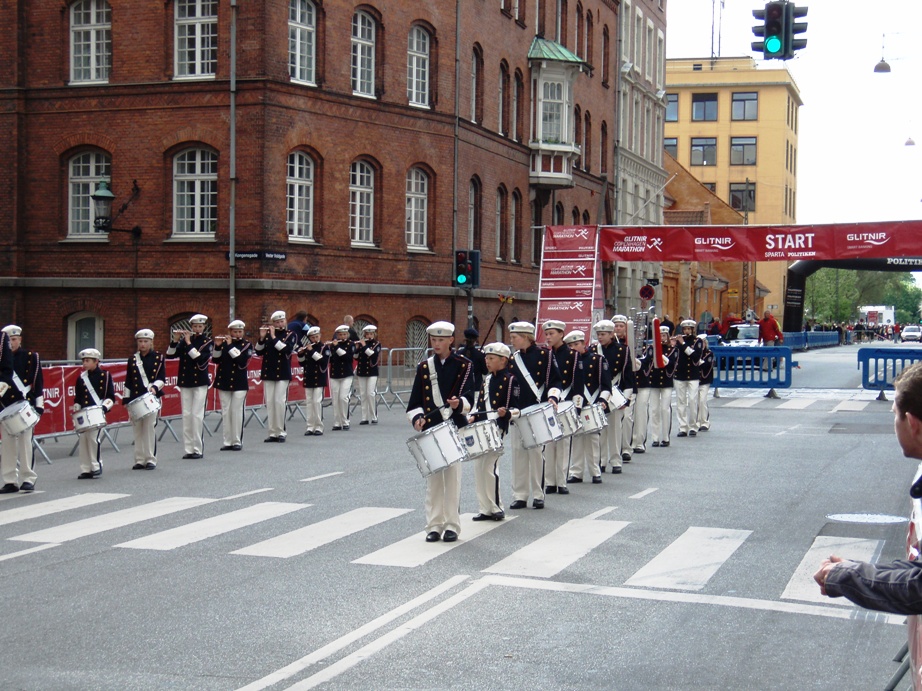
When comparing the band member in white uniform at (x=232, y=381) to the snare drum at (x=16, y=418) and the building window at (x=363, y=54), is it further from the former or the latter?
the building window at (x=363, y=54)

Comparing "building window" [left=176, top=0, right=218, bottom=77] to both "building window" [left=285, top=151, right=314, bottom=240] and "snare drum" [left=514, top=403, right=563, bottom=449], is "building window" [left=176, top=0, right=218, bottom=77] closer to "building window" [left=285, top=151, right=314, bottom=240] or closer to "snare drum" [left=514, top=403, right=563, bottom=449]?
"building window" [left=285, top=151, right=314, bottom=240]

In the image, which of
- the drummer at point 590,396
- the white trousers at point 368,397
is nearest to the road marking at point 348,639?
the drummer at point 590,396

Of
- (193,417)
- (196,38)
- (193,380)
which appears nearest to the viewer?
(193,417)

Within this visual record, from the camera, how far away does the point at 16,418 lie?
47.4ft

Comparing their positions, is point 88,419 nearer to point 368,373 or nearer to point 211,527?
point 211,527

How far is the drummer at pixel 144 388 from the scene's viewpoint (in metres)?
17.0

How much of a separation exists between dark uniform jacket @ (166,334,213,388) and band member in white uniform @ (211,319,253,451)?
747 mm

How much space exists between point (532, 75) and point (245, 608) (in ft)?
130

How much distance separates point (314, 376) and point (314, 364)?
0.32 m

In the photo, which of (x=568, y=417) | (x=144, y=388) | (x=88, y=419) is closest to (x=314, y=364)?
(x=144, y=388)

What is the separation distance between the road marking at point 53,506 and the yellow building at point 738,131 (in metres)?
94.3

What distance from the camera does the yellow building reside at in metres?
105

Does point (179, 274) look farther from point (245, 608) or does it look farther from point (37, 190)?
point (245, 608)

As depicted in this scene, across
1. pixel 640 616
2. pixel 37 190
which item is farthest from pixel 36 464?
pixel 37 190
